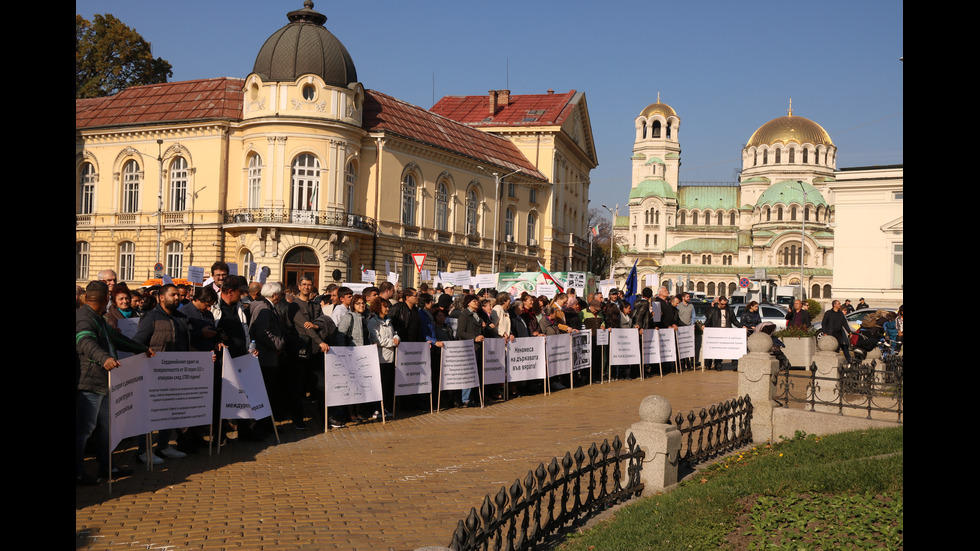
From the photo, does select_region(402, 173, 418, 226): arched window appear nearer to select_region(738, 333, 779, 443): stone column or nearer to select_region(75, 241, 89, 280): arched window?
select_region(75, 241, 89, 280): arched window

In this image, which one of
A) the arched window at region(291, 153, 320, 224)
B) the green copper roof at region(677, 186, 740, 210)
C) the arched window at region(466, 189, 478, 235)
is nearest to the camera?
the arched window at region(291, 153, 320, 224)

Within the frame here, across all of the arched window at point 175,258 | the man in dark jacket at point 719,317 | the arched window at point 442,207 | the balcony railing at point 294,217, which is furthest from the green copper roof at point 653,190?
the man in dark jacket at point 719,317

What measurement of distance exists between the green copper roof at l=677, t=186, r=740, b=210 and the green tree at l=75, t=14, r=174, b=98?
360ft

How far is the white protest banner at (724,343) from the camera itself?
22.3m

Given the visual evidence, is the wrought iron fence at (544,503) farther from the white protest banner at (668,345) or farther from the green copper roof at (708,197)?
the green copper roof at (708,197)

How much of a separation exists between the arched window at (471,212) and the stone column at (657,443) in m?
45.9

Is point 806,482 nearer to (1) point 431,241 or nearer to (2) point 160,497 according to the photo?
(2) point 160,497

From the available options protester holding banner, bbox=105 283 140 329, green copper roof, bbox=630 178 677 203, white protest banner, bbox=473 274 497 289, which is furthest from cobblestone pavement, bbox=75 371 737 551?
green copper roof, bbox=630 178 677 203

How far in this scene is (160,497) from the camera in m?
7.62

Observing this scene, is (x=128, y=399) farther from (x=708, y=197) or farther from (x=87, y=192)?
(x=708, y=197)

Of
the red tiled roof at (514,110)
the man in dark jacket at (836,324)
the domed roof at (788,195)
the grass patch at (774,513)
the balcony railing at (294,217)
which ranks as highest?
the domed roof at (788,195)

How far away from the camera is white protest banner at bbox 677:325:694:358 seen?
22.3 meters

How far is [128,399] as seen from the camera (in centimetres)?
813
